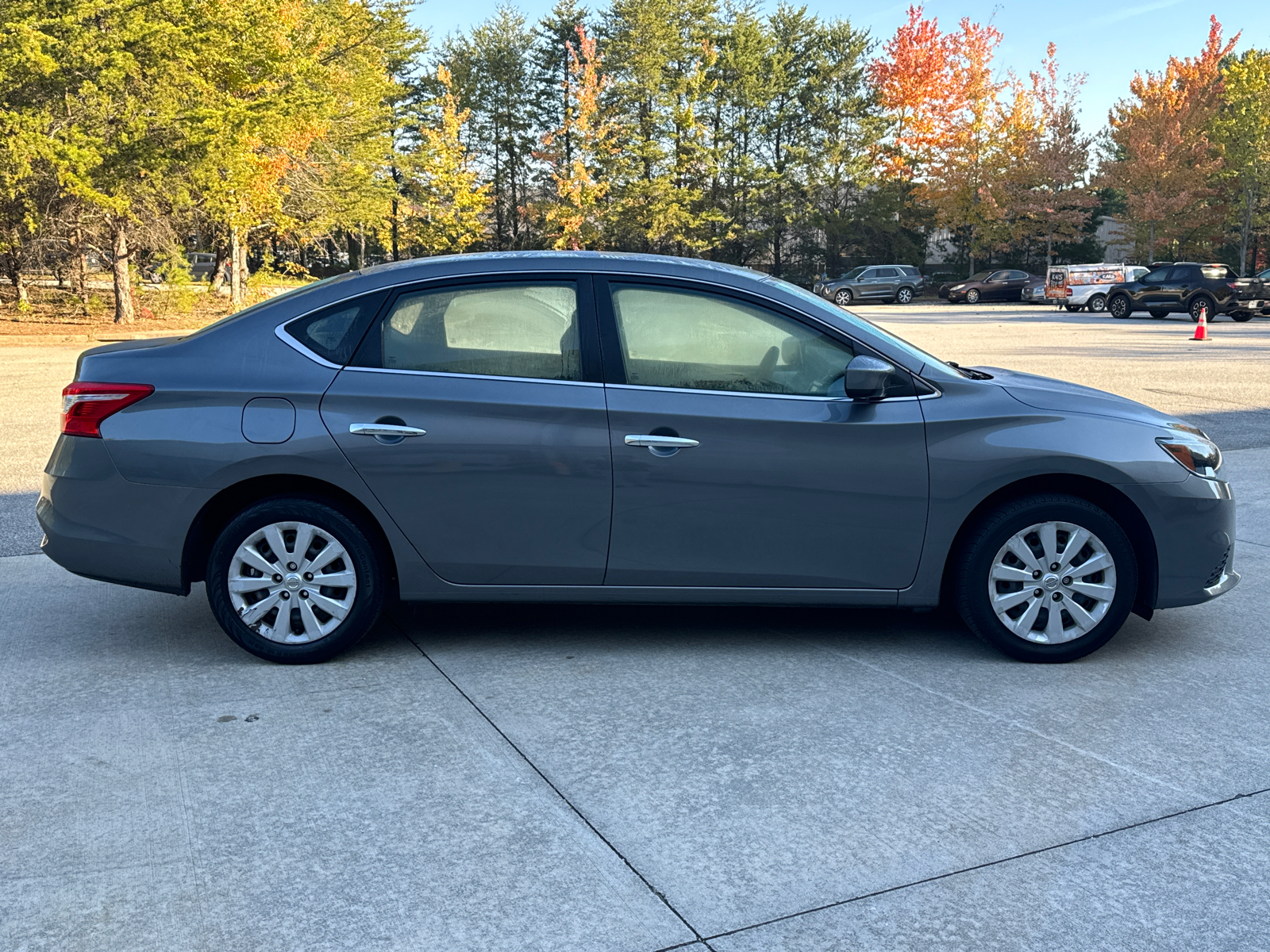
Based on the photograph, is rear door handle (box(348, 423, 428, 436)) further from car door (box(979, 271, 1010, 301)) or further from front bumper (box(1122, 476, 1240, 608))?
car door (box(979, 271, 1010, 301))

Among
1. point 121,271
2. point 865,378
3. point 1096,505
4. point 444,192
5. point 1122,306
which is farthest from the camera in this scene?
point 444,192

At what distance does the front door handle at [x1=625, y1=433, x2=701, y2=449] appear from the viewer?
4.52 meters

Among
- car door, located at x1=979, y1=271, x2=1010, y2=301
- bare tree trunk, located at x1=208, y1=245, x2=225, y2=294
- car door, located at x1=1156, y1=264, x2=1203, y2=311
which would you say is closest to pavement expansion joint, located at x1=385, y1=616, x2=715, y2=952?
bare tree trunk, located at x1=208, y1=245, x2=225, y2=294

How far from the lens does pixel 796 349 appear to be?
4711mm

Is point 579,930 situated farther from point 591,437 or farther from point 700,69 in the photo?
point 700,69

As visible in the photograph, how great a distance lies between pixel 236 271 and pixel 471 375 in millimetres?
28041

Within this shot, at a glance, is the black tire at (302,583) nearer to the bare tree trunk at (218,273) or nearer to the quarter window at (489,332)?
the quarter window at (489,332)

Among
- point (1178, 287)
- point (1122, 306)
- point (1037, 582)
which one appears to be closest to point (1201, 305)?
point (1178, 287)

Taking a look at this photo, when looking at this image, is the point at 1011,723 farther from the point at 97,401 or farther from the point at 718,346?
the point at 97,401

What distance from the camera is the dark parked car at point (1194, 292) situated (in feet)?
104

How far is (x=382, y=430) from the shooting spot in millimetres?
4527

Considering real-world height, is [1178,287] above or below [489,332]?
above

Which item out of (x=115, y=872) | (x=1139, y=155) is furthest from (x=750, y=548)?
(x=1139, y=155)

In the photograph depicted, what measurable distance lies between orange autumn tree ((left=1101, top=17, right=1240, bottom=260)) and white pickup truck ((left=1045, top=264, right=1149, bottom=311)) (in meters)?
11.7
